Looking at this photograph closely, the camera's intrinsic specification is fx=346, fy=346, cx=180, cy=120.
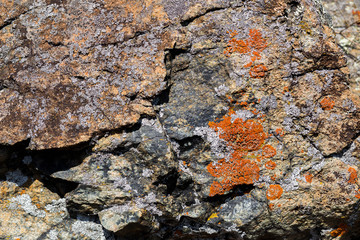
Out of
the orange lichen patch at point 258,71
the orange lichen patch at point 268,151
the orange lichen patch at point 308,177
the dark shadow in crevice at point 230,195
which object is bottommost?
the dark shadow in crevice at point 230,195

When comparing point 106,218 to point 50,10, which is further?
point 50,10

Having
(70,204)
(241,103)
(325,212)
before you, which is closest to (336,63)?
(241,103)

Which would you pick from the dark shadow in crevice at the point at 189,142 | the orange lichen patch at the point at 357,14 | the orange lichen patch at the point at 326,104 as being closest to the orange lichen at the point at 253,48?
the orange lichen patch at the point at 326,104

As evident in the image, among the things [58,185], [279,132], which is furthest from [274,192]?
[58,185]

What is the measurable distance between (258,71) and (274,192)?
33.4 inches

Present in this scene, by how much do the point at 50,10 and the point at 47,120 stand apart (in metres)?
0.85

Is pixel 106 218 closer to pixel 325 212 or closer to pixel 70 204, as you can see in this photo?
pixel 70 204

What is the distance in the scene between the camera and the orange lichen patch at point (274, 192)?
2359mm

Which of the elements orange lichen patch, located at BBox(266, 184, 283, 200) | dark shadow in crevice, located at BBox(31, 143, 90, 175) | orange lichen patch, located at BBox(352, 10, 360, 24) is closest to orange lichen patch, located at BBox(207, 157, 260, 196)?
orange lichen patch, located at BBox(266, 184, 283, 200)

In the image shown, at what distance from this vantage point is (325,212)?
2400 mm

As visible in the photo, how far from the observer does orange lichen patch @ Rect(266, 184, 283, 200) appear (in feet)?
7.74

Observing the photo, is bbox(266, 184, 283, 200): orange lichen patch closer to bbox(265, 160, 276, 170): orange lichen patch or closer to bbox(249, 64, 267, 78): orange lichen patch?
bbox(265, 160, 276, 170): orange lichen patch

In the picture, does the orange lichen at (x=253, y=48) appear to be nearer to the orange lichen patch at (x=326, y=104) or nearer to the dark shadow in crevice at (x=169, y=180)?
the orange lichen patch at (x=326, y=104)

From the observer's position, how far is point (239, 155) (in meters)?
2.38
